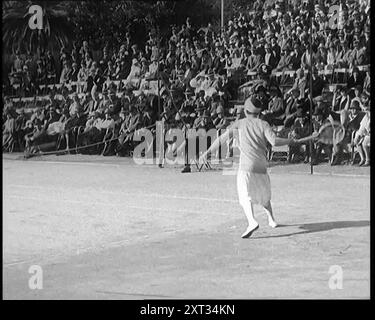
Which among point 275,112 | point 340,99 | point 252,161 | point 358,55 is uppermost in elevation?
point 358,55

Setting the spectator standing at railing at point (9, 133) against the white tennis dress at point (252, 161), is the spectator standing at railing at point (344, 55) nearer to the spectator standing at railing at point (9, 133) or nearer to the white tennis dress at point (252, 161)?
the white tennis dress at point (252, 161)

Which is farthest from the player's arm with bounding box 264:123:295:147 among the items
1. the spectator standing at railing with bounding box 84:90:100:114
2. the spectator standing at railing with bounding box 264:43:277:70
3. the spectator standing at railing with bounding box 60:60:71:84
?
the spectator standing at railing with bounding box 60:60:71:84

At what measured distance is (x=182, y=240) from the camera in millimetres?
9039

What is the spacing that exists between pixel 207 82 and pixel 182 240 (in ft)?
41.9

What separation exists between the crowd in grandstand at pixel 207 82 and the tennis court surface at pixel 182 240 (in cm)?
264

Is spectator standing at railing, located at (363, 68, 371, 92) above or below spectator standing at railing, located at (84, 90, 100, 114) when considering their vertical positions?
above

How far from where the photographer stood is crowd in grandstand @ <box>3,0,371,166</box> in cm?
1838

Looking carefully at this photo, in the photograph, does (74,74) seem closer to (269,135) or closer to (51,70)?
(51,70)

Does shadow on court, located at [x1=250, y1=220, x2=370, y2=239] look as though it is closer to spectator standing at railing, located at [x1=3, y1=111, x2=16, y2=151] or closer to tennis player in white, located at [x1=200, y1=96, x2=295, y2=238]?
tennis player in white, located at [x1=200, y1=96, x2=295, y2=238]

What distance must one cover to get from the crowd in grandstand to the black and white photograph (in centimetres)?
5

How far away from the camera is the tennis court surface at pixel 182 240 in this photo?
263 inches

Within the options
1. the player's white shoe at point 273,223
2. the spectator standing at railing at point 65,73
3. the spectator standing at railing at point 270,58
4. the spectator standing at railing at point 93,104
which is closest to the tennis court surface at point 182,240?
the player's white shoe at point 273,223

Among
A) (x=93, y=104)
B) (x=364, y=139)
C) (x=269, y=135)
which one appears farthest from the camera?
(x=93, y=104)

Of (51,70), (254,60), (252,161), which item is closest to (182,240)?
(252,161)
